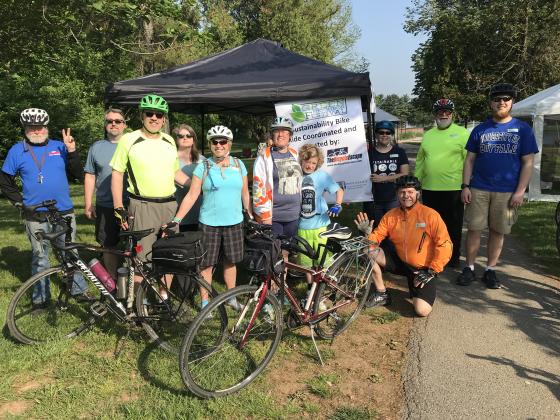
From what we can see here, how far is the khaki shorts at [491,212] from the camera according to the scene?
4.61m

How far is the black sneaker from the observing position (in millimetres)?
4328

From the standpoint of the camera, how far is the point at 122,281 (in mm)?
3277

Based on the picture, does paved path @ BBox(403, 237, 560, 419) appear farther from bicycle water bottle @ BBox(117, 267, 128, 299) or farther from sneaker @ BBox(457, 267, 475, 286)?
bicycle water bottle @ BBox(117, 267, 128, 299)

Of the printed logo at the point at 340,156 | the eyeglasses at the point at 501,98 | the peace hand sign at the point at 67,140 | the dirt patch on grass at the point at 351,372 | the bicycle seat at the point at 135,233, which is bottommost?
the dirt patch on grass at the point at 351,372

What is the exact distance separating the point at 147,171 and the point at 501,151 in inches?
138

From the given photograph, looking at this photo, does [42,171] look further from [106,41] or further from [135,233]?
[106,41]

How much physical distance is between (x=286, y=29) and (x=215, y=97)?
76.3ft

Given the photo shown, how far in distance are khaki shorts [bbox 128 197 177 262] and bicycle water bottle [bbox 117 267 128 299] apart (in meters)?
0.33

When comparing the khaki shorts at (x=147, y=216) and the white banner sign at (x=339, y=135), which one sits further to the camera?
the white banner sign at (x=339, y=135)

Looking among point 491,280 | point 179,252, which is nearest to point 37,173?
point 179,252

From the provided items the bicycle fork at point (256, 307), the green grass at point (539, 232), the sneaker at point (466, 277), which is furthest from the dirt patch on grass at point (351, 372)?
the green grass at point (539, 232)

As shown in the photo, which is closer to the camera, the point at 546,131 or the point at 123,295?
the point at 123,295

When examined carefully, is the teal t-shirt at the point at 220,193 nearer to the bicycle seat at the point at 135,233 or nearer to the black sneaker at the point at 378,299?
the bicycle seat at the point at 135,233

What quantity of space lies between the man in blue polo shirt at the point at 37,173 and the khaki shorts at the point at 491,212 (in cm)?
400
